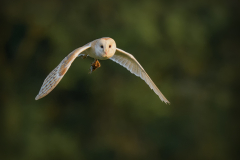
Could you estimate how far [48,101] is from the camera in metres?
7.30

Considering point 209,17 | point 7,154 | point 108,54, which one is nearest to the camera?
point 108,54

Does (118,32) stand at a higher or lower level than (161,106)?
higher

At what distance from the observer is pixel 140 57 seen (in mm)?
7422

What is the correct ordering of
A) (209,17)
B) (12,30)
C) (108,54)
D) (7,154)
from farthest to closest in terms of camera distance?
(209,17)
(12,30)
(7,154)
(108,54)

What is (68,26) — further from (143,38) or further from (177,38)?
(177,38)

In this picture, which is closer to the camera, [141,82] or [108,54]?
[108,54]

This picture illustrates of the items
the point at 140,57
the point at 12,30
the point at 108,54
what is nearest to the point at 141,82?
the point at 140,57

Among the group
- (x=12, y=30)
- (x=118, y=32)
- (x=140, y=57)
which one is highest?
(x=12, y=30)

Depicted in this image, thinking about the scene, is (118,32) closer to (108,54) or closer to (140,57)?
(140,57)

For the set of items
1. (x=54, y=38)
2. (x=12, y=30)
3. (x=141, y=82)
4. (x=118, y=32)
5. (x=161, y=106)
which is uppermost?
(x=12, y=30)

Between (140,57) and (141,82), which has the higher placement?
(140,57)

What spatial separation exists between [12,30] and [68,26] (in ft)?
4.27

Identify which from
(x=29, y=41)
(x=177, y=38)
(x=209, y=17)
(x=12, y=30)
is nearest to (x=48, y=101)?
(x=29, y=41)

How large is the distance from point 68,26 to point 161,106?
2.76 meters
